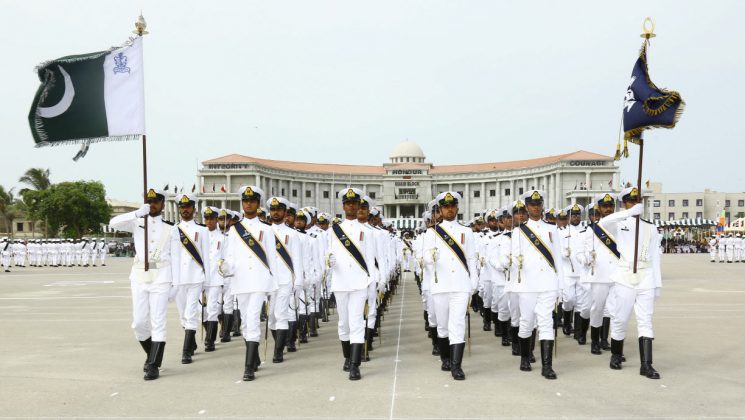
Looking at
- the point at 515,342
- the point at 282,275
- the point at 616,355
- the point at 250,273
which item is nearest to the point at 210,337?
the point at 282,275

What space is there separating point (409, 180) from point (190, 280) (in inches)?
3647

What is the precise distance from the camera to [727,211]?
4126 inches

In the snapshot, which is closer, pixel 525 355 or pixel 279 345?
pixel 525 355

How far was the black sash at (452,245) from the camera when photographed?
6898 mm

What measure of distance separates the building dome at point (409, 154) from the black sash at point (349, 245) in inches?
4096

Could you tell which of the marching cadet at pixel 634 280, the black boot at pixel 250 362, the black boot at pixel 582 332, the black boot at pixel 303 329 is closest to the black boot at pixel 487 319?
the black boot at pixel 582 332

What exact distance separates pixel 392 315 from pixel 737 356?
22.7ft

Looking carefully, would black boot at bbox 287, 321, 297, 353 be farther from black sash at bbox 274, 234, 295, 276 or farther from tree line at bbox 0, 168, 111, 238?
tree line at bbox 0, 168, 111, 238

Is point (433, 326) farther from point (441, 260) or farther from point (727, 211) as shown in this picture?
point (727, 211)

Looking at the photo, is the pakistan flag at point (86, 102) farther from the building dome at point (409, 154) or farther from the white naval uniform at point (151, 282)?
the building dome at point (409, 154)

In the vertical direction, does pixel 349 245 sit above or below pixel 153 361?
above

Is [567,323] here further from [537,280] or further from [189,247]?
[189,247]

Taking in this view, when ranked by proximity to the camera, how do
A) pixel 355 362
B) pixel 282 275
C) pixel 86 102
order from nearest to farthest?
pixel 355 362 < pixel 86 102 < pixel 282 275

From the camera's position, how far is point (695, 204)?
104125 millimetres
